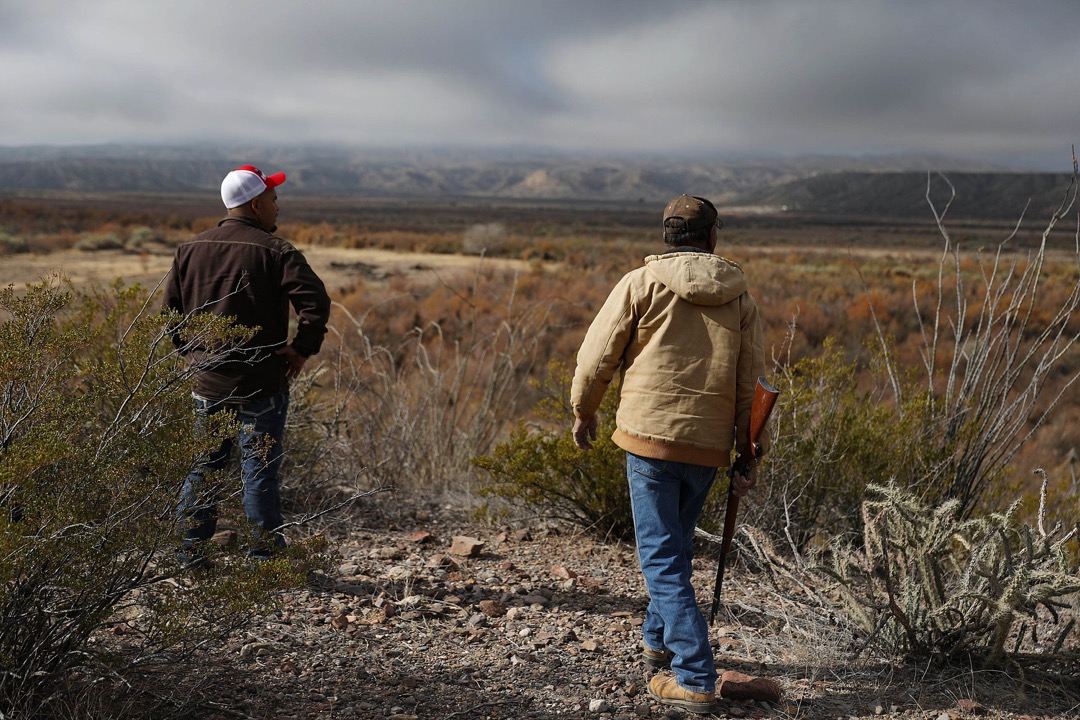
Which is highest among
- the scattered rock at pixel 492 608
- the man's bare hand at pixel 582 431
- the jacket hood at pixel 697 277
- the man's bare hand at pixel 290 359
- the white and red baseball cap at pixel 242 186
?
the white and red baseball cap at pixel 242 186

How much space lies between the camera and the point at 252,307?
140 inches

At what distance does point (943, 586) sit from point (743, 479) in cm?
92

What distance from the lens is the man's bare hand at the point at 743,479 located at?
2.95 metres

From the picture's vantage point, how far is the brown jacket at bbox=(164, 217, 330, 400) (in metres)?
3.49

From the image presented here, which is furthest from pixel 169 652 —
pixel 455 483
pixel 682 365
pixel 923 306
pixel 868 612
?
pixel 923 306

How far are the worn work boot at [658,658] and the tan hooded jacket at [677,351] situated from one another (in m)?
0.77

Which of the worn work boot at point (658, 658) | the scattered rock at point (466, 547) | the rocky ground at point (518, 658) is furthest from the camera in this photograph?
the scattered rock at point (466, 547)

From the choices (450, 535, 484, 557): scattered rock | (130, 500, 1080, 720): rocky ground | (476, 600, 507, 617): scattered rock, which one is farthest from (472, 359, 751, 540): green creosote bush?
(476, 600, 507, 617): scattered rock

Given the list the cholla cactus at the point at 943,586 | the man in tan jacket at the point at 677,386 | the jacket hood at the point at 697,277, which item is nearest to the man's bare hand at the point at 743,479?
the man in tan jacket at the point at 677,386

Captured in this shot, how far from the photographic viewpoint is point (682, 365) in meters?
2.75

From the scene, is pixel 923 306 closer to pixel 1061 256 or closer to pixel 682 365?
pixel 682 365

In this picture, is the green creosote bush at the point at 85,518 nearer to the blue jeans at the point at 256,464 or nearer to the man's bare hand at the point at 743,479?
the blue jeans at the point at 256,464

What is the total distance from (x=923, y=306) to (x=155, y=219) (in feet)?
126

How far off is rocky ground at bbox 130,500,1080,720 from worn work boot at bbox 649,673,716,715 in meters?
0.06
